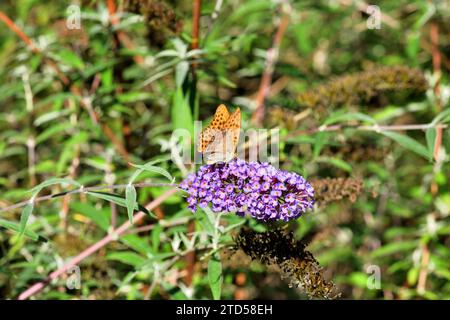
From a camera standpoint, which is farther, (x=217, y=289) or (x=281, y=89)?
(x=281, y=89)

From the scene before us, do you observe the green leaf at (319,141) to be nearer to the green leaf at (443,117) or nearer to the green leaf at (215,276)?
the green leaf at (443,117)

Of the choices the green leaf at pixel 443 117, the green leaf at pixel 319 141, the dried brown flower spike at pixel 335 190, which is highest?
the green leaf at pixel 443 117

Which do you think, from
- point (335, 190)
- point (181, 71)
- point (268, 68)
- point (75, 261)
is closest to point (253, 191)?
point (335, 190)

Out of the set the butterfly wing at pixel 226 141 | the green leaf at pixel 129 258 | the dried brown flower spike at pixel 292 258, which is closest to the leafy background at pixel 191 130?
the green leaf at pixel 129 258

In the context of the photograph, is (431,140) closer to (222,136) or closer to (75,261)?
(222,136)

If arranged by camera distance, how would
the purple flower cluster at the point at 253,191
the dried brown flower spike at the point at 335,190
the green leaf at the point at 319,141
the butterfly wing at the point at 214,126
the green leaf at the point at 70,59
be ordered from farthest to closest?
the green leaf at the point at 70,59 < the green leaf at the point at 319,141 < the dried brown flower spike at the point at 335,190 < the butterfly wing at the point at 214,126 < the purple flower cluster at the point at 253,191
